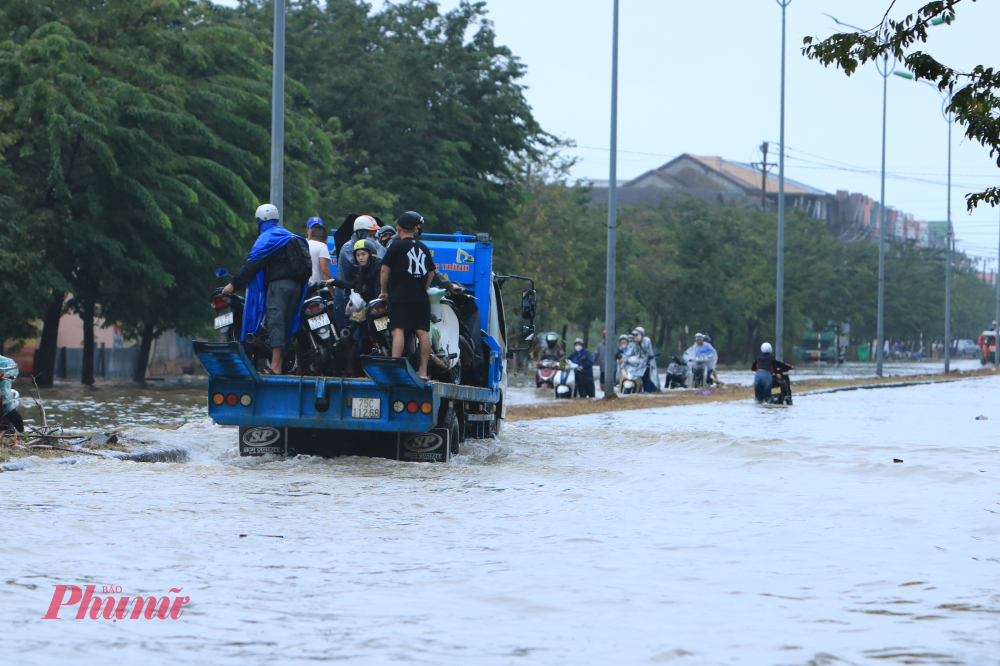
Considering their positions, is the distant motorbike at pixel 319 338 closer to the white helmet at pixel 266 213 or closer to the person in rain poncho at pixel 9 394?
the white helmet at pixel 266 213

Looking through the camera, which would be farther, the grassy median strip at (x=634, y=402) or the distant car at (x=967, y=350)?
the distant car at (x=967, y=350)

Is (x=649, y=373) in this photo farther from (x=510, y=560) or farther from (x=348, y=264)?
(x=510, y=560)

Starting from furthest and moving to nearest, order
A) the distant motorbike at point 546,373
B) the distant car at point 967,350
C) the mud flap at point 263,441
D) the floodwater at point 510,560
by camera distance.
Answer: the distant car at point 967,350
the distant motorbike at point 546,373
the mud flap at point 263,441
the floodwater at point 510,560

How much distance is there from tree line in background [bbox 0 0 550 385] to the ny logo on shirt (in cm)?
1479

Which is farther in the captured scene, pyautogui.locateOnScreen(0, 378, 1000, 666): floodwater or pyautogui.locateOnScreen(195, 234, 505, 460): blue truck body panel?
pyautogui.locateOnScreen(195, 234, 505, 460): blue truck body panel

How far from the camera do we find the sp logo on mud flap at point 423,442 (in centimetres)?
1177

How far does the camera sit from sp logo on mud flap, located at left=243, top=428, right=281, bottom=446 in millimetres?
12055

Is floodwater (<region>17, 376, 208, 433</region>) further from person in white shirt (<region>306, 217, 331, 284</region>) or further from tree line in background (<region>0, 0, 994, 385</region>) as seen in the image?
person in white shirt (<region>306, 217, 331, 284</region>)

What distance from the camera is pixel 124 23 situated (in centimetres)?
2962

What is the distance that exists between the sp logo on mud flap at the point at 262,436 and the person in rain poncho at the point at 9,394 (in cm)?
226

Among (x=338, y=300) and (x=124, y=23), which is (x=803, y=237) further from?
(x=338, y=300)

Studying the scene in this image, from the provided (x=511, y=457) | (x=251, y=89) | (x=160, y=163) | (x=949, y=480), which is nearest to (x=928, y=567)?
(x=949, y=480)

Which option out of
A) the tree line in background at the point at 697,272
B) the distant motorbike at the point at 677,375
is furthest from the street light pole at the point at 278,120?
the tree line in background at the point at 697,272

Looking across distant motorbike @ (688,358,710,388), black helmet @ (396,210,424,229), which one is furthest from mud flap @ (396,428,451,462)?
distant motorbike @ (688,358,710,388)
